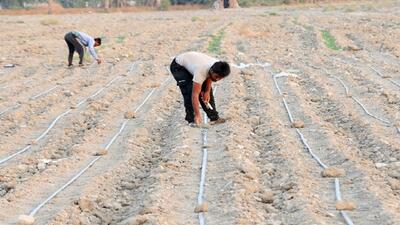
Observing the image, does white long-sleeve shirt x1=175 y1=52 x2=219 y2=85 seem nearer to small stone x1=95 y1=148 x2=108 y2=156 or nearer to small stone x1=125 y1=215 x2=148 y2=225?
small stone x1=95 y1=148 x2=108 y2=156

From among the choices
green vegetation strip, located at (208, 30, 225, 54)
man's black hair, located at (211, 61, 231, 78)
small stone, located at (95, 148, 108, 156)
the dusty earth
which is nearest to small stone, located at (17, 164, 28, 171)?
the dusty earth

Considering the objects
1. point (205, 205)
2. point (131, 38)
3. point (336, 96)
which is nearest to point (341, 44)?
point (131, 38)

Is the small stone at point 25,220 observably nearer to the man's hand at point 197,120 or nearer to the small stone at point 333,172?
the small stone at point 333,172

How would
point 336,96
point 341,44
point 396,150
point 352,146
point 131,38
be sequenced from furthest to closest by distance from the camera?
point 131,38, point 341,44, point 336,96, point 352,146, point 396,150

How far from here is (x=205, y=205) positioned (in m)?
5.58

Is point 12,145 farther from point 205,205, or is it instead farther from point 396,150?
point 396,150

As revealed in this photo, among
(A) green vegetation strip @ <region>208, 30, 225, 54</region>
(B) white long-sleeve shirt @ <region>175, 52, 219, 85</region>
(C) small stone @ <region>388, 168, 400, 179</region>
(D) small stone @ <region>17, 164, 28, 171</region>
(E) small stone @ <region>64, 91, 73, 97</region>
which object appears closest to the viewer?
(C) small stone @ <region>388, 168, 400, 179</region>

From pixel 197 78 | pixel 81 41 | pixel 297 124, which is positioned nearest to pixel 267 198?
pixel 197 78

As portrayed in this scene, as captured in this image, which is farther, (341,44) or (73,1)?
(73,1)

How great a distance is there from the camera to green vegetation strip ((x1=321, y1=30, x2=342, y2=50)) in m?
18.3

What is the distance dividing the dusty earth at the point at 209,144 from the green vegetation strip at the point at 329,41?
153 cm

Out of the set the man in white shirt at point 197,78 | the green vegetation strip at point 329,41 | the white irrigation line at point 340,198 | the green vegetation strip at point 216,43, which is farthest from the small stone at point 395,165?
the green vegetation strip at point 329,41

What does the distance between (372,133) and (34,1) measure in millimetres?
61750

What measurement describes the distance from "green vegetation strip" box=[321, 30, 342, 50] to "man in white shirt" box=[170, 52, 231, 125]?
32.2 feet
